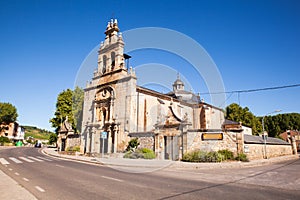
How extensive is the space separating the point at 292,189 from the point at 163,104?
21.9m

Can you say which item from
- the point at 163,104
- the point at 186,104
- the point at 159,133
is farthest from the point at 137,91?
the point at 186,104

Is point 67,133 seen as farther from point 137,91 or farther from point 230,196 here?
point 230,196

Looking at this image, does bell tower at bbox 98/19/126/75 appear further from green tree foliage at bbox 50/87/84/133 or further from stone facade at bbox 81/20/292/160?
green tree foliage at bbox 50/87/84/133

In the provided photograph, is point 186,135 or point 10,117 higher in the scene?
point 10,117

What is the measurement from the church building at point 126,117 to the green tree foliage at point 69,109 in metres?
6.87

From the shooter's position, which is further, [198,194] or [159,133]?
[159,133]

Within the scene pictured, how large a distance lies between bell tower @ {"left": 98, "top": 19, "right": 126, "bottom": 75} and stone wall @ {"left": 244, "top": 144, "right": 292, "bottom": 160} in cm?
1773

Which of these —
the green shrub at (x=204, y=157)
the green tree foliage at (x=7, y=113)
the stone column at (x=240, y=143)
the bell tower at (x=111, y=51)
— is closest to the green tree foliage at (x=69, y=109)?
the bell tower at (x=111, y=51)

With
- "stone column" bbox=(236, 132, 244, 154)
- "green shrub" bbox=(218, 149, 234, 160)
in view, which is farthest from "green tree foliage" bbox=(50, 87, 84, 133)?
"stone column" bbox=(236, 132, 244, 154)

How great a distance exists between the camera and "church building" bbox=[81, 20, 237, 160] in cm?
1856

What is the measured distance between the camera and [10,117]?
5516cm

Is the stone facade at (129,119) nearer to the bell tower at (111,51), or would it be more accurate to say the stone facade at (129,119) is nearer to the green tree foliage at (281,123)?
the bell tower at (111,51)

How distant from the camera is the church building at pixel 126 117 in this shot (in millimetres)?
18562

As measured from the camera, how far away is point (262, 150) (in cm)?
2172
